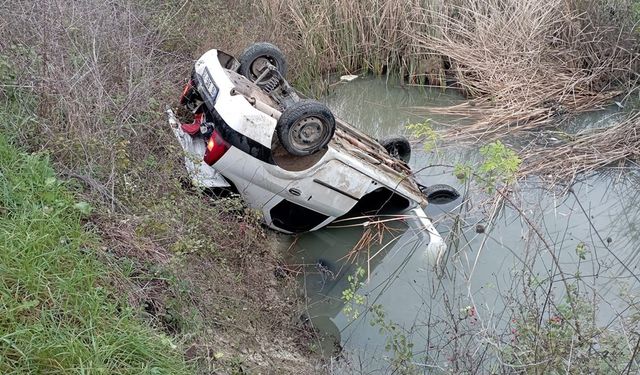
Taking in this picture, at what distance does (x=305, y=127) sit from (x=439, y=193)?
211 cm

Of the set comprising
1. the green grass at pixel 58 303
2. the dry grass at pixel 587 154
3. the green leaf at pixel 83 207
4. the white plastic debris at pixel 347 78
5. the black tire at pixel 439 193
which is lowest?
the green grass at pixel 58 303

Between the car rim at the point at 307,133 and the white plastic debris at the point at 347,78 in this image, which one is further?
the white plastic debris at the point at 347,78

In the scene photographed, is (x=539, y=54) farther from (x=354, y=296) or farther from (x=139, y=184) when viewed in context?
(x=139, y=184)

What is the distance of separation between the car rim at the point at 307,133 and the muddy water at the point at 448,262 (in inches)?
34.0

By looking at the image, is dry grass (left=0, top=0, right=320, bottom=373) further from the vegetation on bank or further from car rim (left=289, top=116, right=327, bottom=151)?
car rim (left=289, top=116, right=327, bottom=151)

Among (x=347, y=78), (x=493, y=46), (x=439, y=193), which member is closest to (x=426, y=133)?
(x=439, y=193)

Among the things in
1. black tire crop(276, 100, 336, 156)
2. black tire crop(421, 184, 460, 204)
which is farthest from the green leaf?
black tire crop(421, 184, 460, 204)

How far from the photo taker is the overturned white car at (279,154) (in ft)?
16.1

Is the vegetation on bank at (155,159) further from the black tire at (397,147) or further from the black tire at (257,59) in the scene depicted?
the black tire at (397,147)

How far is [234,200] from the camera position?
4.89 meters

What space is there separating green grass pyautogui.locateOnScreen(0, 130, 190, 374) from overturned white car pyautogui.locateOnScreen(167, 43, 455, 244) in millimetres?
1598

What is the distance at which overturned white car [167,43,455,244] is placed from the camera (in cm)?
491

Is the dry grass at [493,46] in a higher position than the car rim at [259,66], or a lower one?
higher

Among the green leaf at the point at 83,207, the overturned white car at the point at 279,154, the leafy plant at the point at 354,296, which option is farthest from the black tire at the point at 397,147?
the green leaf at the point at 83,207
